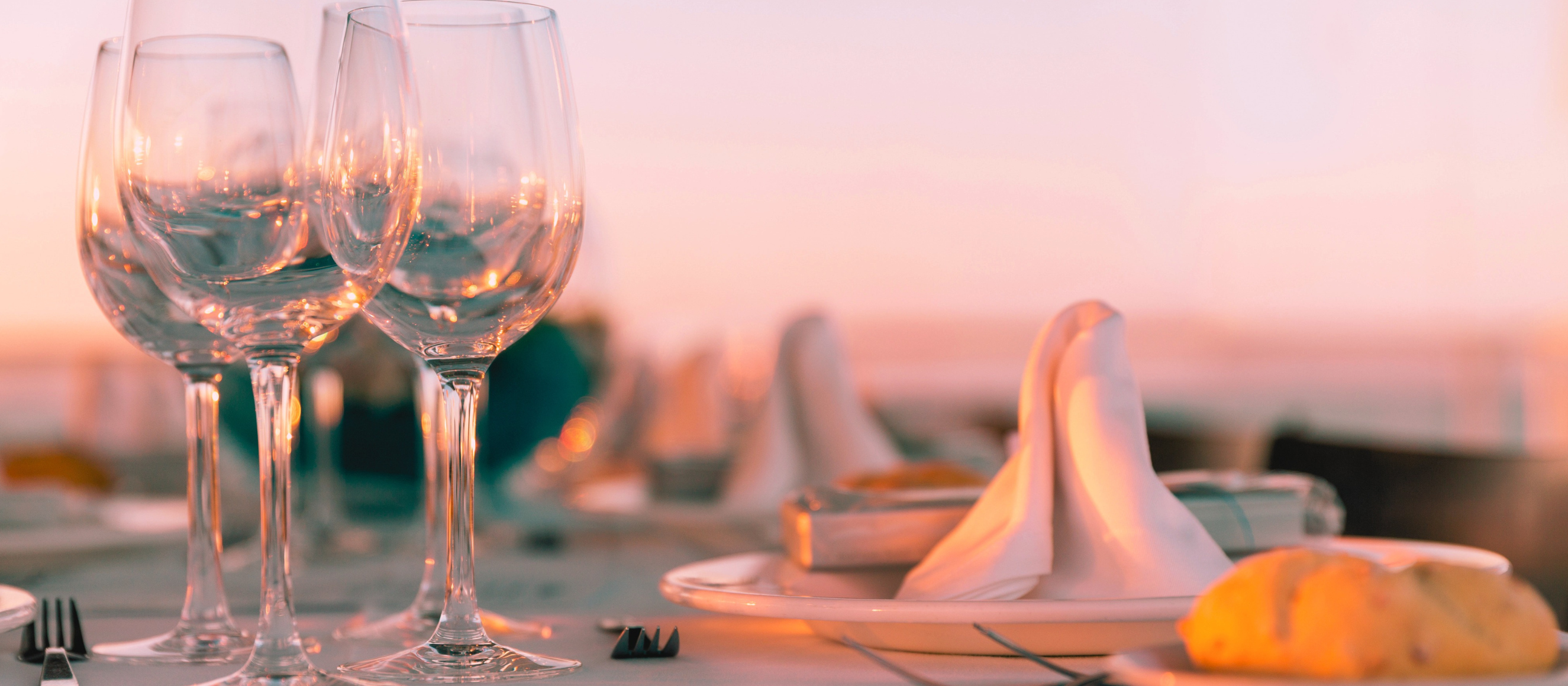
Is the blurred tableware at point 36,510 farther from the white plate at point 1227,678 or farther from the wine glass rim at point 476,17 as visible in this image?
the white plate at point 1227,678

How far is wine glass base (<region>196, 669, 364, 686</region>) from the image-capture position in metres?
0.62

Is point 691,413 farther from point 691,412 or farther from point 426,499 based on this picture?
point 426,499

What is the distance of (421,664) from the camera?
27.0 inches

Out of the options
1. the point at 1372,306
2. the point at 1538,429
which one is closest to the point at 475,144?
the point at 1538,429

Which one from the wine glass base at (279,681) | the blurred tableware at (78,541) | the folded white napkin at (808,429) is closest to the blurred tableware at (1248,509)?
the wine glass base at (279,681)

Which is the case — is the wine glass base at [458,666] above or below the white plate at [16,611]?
below

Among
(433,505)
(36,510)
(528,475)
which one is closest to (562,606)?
(433,505)

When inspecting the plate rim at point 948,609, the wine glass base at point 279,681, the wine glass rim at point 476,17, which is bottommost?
the wine glass base at point 279,681

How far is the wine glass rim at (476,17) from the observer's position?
2.48 feet

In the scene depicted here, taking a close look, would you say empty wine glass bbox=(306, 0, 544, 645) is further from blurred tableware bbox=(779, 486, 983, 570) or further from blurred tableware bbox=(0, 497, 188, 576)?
blurred tableware bbox=(0, 497, 188, 576)

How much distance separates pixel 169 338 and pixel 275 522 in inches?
12.2

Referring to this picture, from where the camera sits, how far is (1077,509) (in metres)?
0.74

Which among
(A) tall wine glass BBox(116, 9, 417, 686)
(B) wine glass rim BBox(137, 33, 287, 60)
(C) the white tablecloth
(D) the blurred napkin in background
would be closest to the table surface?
(C) the white tablecloth

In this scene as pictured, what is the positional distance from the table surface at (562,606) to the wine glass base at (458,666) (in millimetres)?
21
